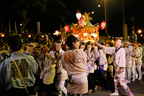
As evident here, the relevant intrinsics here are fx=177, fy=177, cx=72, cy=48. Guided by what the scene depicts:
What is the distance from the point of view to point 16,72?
3033 millimetres

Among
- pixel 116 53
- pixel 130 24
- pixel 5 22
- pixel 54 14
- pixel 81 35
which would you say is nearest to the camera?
pixel 116 53

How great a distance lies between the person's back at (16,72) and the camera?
9.78ft

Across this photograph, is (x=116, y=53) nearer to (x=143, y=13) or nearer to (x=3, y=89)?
(x=3, y=89)

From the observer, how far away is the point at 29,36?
81.4 feet

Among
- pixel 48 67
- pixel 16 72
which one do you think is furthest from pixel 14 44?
pixel 48 67

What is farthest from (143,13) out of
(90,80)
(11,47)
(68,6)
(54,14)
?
(11,47)

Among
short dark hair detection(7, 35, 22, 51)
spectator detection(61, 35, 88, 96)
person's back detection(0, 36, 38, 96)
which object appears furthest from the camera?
spectator detection(61, 35, 88, 96)

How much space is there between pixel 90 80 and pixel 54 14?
24.8 meters

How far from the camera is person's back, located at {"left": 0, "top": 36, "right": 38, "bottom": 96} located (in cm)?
298

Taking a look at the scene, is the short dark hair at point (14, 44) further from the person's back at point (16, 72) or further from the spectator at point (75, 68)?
the spectator at point (75, 68)

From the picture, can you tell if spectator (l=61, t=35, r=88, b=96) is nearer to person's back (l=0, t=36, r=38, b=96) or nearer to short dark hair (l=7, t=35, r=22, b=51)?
person's back (l=0, t=36, r=38, b=96)

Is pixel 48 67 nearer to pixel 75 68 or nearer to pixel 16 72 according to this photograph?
pixel 75 68

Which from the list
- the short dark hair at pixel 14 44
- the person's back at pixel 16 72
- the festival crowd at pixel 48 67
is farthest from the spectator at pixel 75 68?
the short dark hair at pixel 14 44

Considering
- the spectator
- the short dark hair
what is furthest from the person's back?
the spectator
